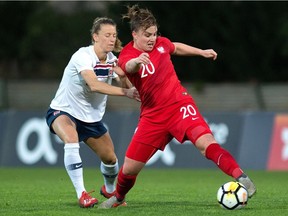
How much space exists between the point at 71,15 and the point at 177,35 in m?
5.10

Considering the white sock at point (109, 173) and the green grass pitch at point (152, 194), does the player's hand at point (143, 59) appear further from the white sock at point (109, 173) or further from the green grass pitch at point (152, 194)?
the white sock at point (109, 173)

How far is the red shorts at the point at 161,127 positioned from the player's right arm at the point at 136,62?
0.57 m

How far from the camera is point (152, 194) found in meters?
13.3

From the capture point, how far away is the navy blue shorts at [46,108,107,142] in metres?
11.9

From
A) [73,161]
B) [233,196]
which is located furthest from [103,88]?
[233,196]

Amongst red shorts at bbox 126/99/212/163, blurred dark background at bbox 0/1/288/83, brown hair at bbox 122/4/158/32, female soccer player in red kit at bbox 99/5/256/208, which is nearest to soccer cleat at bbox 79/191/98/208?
female soccer player in red kit at bbox 99/5/256/208

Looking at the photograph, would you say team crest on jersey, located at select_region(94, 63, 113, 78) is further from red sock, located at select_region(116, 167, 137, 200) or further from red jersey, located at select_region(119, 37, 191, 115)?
red sock, located at select_region(116, 167, 137, 200)

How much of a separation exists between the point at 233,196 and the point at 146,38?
6.39 feet

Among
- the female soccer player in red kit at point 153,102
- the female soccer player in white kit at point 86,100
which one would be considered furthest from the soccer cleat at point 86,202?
the female soccer player in red kit at point 153,102

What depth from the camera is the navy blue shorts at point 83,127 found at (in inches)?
469

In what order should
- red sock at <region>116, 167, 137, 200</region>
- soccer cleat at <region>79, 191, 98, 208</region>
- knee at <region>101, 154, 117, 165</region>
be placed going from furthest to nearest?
knee at <region>101, 154, 117, 165</region>
soccer cleat at <region>79, 191, 98, 208</region>
red sock at <region>116, 167, 137, 200</region>

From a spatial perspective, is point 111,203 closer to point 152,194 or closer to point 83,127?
point 83,127

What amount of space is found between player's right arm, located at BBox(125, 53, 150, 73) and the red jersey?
19 centimetres

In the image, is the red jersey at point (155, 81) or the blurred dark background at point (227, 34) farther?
the blurred dark background at point (227, 34)
